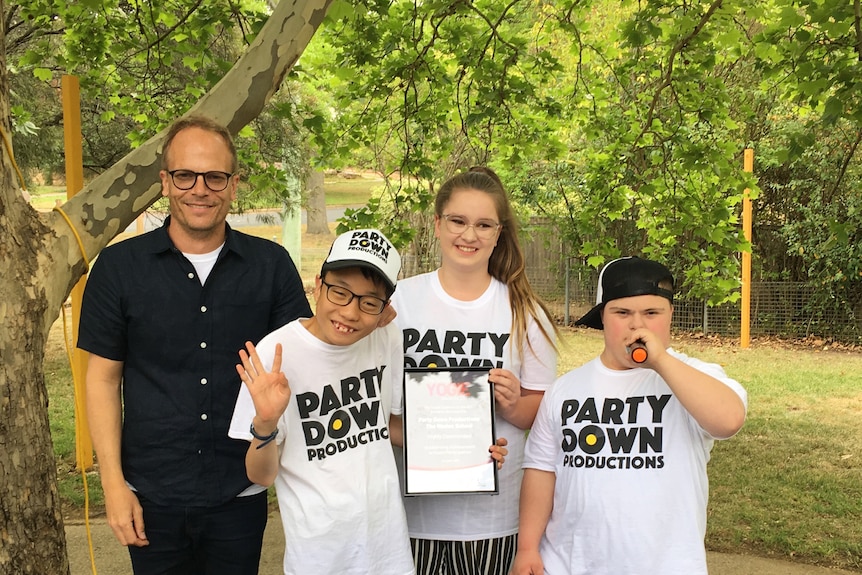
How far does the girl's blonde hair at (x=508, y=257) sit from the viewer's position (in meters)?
2.54

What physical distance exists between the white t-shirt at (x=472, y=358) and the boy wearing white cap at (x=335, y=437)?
0.91 feet

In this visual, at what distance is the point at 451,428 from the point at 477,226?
0.69m

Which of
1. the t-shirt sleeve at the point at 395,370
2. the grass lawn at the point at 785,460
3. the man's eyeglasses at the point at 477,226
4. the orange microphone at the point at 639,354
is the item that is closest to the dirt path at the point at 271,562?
the grass lawn at the point at 785,460

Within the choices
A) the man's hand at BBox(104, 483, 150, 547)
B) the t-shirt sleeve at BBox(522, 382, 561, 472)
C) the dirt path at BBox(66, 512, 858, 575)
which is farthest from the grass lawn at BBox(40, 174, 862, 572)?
the man's hand at BBox(104, 483, 150, 547)

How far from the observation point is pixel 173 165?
226cm

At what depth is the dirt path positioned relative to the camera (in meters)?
4.52

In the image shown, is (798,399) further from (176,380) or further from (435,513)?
(176,380)

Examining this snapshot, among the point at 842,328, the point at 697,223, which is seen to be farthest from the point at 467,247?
the point at 842,328

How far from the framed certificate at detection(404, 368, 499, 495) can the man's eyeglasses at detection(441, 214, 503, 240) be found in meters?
0.47

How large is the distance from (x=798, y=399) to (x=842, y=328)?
3.73 meters

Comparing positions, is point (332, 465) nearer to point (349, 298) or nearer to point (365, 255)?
point (349, 298)

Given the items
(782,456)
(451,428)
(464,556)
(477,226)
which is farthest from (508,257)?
(782,456)

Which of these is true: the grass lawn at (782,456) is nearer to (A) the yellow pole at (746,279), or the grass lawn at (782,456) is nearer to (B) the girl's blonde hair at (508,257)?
(A) the yellow pole at (746,279)

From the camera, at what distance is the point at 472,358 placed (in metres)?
2.48
